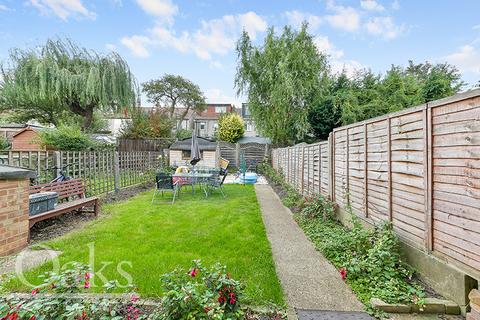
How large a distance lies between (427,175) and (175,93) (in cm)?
3832

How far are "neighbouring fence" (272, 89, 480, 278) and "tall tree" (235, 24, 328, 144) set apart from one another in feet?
42.2

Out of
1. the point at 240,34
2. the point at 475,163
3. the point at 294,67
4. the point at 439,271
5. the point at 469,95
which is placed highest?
the point at 240,34

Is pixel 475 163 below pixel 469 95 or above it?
below

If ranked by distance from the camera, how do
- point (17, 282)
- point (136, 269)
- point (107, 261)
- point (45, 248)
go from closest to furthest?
point (17, 282), point (136, 269), point (107, 261), point (45, 248)

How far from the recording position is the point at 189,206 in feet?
23.8

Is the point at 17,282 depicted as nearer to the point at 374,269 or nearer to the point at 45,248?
the point at 45,248

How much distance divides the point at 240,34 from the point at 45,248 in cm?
1735

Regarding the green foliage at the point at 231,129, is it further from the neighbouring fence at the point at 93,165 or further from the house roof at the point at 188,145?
the neighbouring fence at the point at 93,165

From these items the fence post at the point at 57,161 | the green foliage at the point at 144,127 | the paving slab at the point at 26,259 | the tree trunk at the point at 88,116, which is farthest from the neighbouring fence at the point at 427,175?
the tree trunk at the point at 88,116

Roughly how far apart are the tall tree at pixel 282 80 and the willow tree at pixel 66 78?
818 cm

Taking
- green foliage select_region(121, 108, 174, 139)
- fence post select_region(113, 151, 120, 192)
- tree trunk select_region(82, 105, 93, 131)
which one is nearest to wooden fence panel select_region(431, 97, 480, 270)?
fence post select_region(113, 151, 120, 192)

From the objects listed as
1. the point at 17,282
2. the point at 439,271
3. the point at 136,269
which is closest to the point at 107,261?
the point at 136,269

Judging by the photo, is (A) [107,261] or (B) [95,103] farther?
(B) [95,103]

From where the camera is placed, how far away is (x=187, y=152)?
696 inches
